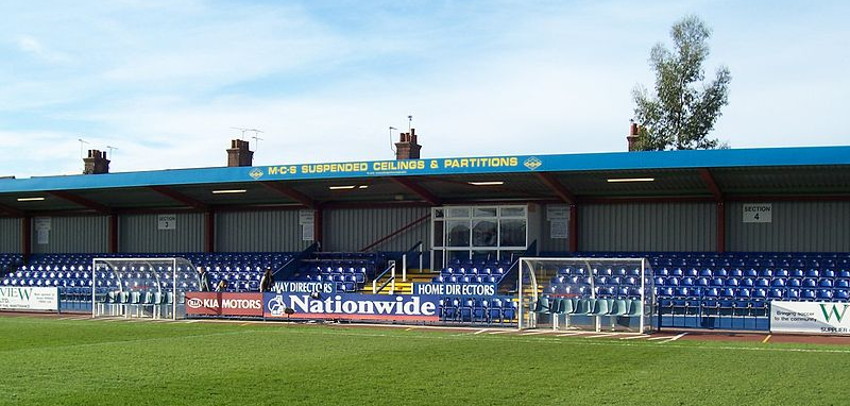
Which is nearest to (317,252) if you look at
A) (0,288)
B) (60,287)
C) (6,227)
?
(60,287)

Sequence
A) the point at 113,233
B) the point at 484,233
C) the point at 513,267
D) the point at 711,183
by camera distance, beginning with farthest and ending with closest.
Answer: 1. the point at 113,233
2. the point at 484,233
3. the point at 513,267
4. the point at 711,183

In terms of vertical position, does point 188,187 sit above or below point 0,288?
above

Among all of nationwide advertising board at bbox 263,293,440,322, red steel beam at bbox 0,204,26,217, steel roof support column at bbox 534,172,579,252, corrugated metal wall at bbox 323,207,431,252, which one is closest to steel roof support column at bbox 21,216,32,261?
A: red steel beam at bbox 0,204,26,217

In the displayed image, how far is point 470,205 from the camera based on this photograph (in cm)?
3534

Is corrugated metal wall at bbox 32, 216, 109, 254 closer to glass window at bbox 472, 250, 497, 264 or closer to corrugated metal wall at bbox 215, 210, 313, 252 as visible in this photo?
corrugated metal wall at bbox 215, 210, 313, 252

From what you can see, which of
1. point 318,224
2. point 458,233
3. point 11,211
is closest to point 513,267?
point 458,233

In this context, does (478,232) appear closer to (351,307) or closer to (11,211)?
(351,307)

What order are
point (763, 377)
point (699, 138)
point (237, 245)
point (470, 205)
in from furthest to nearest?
point (699, 138) < point (237, 245) < point (470, 205) < point (763, 377)

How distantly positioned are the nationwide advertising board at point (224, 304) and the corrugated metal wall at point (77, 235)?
13.9m

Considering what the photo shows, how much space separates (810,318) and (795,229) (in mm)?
7226

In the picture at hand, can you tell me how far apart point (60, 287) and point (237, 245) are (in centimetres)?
754

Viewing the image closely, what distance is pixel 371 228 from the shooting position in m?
38.0

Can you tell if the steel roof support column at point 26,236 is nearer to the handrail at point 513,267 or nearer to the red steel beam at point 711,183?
the handrail at point 513,267

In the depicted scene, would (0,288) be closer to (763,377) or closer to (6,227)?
(6,227)
